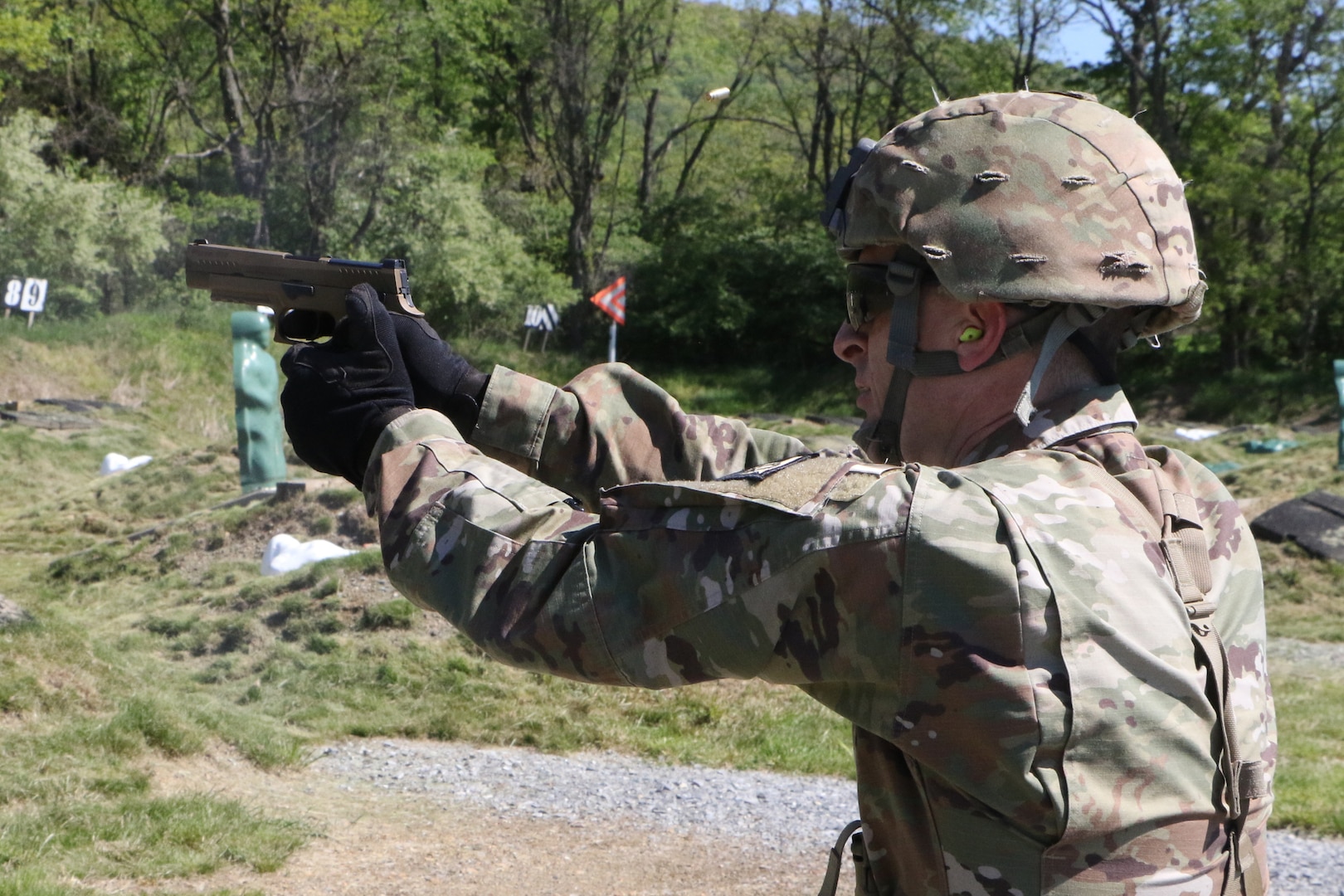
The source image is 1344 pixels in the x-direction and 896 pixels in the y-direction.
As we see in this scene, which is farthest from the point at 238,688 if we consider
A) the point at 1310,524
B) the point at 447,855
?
the point at 1310,524

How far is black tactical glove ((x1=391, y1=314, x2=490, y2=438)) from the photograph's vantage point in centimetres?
224

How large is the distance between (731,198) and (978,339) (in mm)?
42151

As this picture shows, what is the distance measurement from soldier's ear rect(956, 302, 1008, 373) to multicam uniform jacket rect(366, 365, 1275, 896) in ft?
0.58

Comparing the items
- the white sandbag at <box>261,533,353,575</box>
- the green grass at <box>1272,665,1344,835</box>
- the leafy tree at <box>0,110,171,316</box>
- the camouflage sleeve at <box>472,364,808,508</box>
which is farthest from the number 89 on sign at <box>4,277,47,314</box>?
the camouflage sleeve at <box>472,364,808,508</box>

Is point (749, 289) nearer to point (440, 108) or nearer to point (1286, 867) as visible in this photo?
point (440, 108)

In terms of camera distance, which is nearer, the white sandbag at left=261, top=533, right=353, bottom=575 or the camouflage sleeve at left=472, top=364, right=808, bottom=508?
the camouflage sleeve at left=472, top=364, right=808, bottom=508

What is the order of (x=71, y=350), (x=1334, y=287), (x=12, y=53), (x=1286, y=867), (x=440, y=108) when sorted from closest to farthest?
(x=1286, y=867) < (x=71, y=350) < (x=1334, y=287) < (x=12, y=53) < (x=440, y=108)

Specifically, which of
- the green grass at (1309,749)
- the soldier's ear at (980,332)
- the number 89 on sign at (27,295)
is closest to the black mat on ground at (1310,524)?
the green grass at (1309,749)

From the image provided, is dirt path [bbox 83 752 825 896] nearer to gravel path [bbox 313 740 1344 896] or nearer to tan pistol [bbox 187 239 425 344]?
gravel path [bbox 313 740 1344 896]

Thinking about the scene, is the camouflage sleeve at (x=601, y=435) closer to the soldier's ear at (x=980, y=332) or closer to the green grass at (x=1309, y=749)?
the soldier's ear at (x=980, y=332)

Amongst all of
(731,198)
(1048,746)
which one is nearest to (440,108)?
(731,198)

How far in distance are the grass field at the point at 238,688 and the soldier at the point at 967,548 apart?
306cm

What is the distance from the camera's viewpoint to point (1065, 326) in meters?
1.83

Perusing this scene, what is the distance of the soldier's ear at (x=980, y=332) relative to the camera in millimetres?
1833
